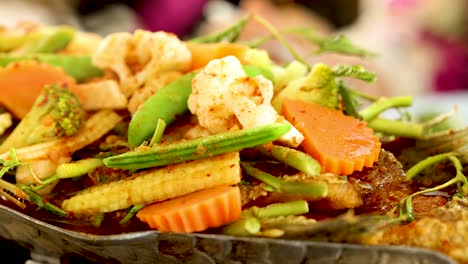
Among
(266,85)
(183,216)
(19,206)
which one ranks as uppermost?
(266,85)

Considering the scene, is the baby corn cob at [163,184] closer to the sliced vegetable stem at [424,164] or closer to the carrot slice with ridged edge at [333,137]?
the carrot slice with ridged edge at [333,137]

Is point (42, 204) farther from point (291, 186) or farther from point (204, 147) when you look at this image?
point (291, 186)

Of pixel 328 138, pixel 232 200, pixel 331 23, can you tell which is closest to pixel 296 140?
pixel 328 138

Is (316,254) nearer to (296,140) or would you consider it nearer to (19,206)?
(296,140)

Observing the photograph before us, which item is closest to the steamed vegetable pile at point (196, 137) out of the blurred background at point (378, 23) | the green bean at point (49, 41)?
the green bean at point (49, 41)

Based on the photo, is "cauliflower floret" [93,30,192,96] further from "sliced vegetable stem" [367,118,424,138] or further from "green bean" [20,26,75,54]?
"sliced vegetable stem" [367,118,424,138]

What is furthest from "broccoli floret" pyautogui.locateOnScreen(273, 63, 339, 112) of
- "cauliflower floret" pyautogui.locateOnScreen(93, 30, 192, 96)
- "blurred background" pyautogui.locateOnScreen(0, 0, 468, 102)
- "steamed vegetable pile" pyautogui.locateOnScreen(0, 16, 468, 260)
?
"blurred background" pyautogui.locateOnScreen(0, 0, 468, 102)

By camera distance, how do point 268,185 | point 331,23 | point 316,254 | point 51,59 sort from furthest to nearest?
1. point 331,23
2. point 51,59
3. point 268,185
4. point 316,254
